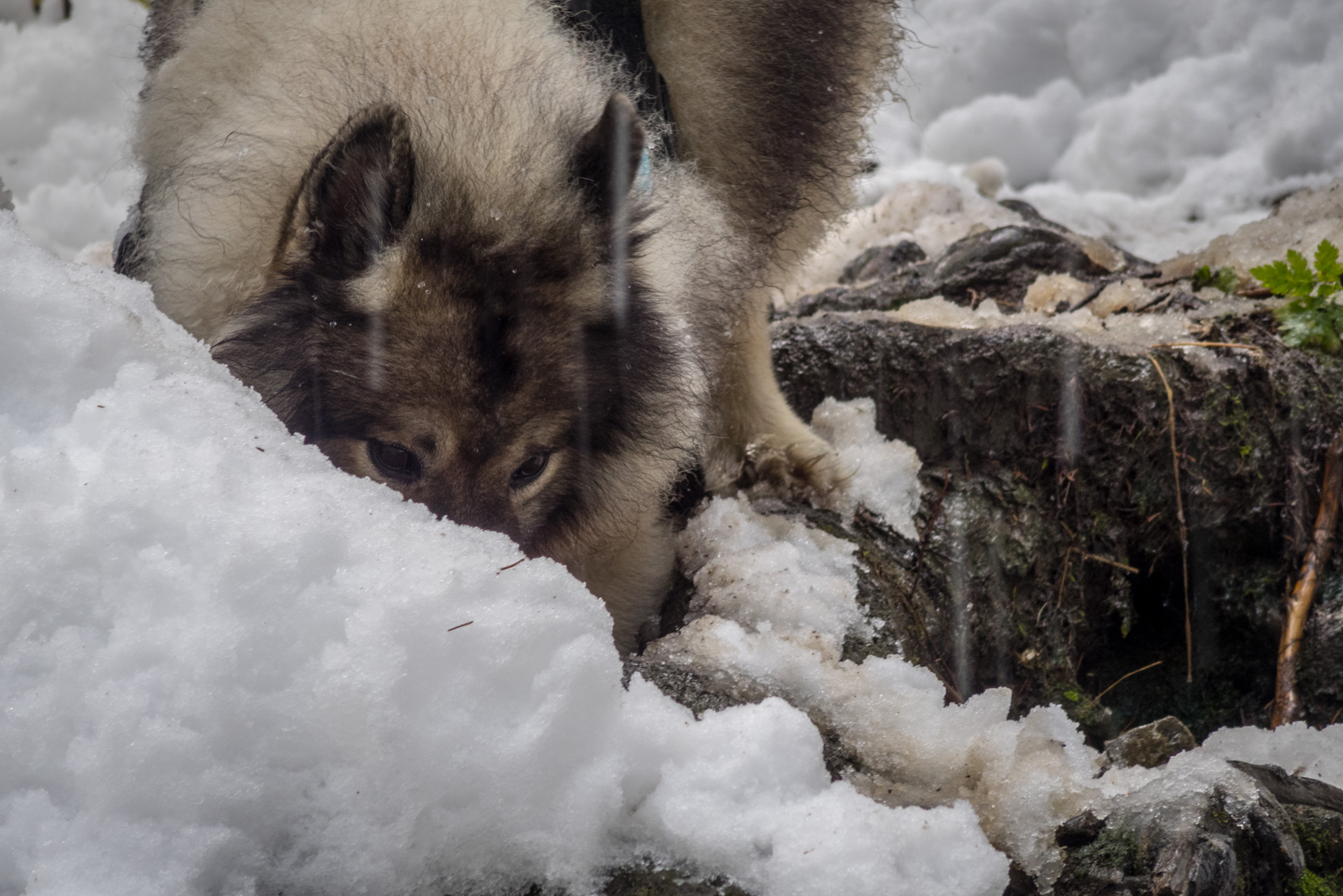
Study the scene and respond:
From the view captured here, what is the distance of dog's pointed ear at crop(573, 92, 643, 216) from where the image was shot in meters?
1.88

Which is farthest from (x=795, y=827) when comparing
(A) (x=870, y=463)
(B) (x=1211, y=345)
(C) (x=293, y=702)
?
(B) (x=1211, y=345)

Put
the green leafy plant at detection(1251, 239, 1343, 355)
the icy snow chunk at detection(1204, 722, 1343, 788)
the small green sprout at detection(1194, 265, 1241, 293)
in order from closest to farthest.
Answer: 1. the icy snow chunk at detection(1204, 722, 1343, 788)
2. the green leafy plant at detection(1251, 239, 1343, 355)
3. the small green sprout at detection(1194, 265, 1241, 293)

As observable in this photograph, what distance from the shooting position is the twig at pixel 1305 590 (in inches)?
147

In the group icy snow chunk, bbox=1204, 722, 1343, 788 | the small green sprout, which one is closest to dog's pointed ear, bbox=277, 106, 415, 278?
icy snow chunk, bbox=1204, 722, 1343, 788

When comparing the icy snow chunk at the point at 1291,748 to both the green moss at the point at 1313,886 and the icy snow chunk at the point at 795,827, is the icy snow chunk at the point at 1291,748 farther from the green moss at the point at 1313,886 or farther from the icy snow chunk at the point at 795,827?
the icy snow chunk at the point at 795,827

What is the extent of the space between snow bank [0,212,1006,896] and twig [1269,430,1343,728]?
3.32 m

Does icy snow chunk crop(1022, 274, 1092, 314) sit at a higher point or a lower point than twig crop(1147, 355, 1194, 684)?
higher

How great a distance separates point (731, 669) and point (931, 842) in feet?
1.82

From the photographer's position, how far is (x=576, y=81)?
2.12 metres

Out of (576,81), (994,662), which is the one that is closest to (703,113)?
(576,81)

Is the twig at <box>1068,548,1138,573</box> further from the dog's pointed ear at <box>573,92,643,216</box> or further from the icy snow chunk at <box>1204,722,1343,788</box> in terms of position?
the dog's pointed ear at <box>573,92,643,216</box>

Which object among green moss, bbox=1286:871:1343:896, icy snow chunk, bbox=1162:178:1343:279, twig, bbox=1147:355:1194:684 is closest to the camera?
green moss, bbox=1286:871:1343:896

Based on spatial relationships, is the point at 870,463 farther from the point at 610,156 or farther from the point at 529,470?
the point at 610,156

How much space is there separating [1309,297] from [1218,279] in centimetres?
80
